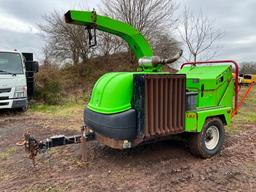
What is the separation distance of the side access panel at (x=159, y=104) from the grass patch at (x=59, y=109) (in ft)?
17.2

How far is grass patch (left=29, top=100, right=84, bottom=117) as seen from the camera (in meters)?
8.80

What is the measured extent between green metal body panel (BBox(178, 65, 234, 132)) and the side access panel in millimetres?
404

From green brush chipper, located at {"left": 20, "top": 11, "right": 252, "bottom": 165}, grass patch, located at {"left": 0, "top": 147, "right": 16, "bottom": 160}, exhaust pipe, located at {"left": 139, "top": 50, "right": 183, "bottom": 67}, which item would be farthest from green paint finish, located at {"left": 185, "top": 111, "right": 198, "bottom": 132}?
grass patch, located at {"left": 0, "top": 147, "right": 16, "bottom": 160}

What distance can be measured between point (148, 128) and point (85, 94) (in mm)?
9404

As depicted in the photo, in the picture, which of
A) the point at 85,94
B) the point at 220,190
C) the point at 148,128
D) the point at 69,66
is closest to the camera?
the point at 220,190

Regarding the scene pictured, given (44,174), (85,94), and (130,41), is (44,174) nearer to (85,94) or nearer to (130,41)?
(130,41)

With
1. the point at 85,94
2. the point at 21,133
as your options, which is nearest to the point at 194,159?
the point at 21,133

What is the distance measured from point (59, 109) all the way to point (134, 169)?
20.7 ft

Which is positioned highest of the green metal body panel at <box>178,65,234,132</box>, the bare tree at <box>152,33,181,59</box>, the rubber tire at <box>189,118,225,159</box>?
the bare tree at <box>152,33,181,59</box>

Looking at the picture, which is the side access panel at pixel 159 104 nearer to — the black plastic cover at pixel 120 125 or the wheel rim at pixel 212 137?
the black plastic cover at pixel 120 125

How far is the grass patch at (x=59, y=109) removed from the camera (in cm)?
880

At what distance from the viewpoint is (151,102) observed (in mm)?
3568

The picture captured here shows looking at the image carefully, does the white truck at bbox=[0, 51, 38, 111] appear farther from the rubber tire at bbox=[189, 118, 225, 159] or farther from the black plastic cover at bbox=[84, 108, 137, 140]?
the rubber tire at bbox=[189, 118, 225, 159]

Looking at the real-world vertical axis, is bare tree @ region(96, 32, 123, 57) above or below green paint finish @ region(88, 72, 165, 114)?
above
